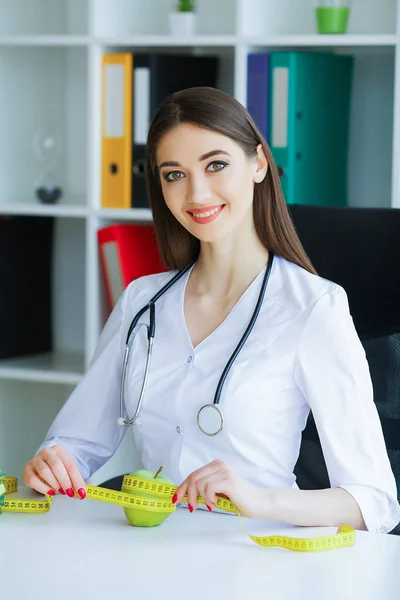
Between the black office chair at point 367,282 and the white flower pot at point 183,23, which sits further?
the white flower pot at point 183,23

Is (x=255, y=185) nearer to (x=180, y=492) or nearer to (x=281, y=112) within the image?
(x=180, y=492)

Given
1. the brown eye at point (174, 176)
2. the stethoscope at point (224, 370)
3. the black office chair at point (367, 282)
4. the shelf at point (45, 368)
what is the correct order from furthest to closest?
the shelf at point (45, 368)
the black office chair at point (367, 282)
the brown eye at point (174, 176)
the stethoscope at point (224, 370)

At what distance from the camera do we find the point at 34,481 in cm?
148

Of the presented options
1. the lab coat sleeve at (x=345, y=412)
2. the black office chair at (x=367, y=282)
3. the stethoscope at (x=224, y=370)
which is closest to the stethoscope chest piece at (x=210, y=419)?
the stethoscope at (x=224, y=370)

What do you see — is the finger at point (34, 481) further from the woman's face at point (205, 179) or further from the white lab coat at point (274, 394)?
the woman's face at point (205, 179)

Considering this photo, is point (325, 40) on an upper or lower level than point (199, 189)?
upper

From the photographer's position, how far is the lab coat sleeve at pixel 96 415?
5.70 ft

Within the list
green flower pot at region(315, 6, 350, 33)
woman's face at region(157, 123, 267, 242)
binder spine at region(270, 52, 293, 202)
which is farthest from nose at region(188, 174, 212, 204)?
green flower pot at region(315, 6, 350, 33)

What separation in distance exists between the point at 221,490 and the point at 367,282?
2.19 ft

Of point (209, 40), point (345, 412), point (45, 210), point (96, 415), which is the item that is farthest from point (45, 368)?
point (345, 412)

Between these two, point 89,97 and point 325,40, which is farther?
point 89,97

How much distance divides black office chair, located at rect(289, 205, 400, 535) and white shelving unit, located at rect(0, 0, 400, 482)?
2.03 ft

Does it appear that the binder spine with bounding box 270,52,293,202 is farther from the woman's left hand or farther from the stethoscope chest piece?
the woman's left hand

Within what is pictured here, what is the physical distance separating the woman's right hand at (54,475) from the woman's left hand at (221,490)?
7.6 inches
